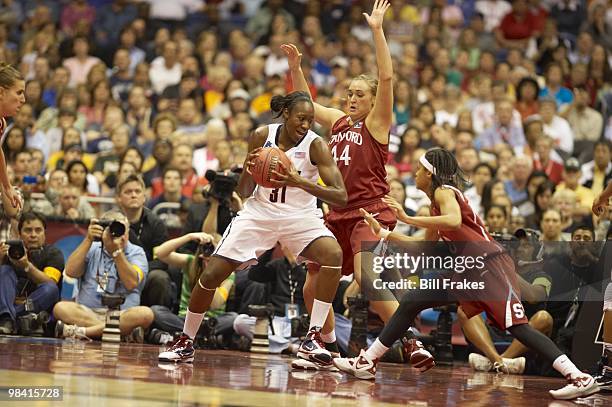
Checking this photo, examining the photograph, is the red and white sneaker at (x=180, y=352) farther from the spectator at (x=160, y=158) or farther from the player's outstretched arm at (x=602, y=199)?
the spectator at (x=160, y=158)

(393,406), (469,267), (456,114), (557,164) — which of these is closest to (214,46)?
(456,114)

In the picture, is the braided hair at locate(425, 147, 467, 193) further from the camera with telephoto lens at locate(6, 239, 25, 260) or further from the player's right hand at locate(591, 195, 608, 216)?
the camera with telephoto lens at locate(6, 239, 25, 260)

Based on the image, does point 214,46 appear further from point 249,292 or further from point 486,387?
point 486,387

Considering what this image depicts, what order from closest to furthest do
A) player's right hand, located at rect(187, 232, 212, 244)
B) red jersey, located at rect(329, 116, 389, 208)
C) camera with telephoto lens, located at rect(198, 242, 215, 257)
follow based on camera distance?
red jersey, located at rect(329, 116, 389, 208)
player's right hand, located at rect(187, 232, 212, 244)
camera with telephoto lens, located at rect(198, 242, 215, 257)

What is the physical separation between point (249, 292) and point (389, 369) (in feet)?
7.39

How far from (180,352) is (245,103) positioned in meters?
7.92

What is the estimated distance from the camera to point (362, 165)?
8.50 metres

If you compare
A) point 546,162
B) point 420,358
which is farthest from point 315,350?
point 546,162

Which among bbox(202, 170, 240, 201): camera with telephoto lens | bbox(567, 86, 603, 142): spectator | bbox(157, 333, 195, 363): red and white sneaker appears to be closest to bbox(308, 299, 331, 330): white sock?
bbox(157, 333, 195, 363): red and white sneaker

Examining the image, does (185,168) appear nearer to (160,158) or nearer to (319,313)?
(160,158)

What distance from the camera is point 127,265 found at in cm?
1010

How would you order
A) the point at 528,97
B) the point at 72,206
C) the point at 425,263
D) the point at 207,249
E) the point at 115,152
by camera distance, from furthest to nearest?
the point at 528,97
the point at 115,152
the point at 72,206
the point at 207,249
the point at 425,263

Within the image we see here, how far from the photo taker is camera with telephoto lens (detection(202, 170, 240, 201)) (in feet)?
33.3

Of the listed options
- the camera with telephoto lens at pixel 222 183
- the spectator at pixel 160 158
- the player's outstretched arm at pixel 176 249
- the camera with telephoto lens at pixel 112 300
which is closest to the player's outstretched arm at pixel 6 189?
the camera with telephoto lens at pixel 112 300
